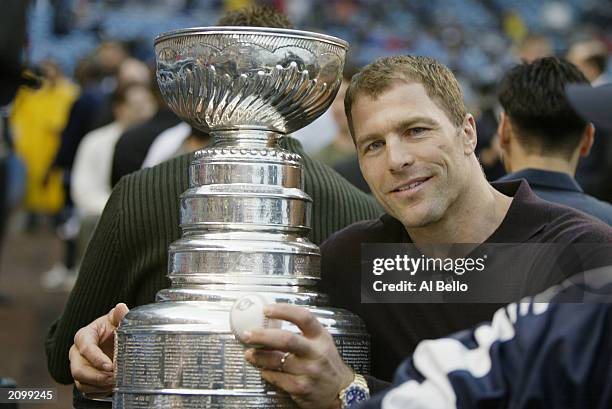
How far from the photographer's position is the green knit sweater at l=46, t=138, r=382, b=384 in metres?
2.88

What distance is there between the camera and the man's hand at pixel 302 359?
6.49ft

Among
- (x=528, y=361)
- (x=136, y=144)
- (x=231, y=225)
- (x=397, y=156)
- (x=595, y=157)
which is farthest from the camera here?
(x=136, y=144)

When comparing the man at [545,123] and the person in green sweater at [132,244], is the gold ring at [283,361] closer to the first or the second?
the person in green sweater at [132,244]

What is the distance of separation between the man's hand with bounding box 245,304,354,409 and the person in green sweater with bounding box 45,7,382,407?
0.85 meters

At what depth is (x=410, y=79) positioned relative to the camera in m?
2.37

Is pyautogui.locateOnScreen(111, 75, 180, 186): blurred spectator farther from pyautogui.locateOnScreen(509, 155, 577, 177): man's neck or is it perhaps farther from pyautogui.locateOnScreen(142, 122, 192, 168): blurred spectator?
pyautogui.locateOnScreen(509, 155, 577, 177): man's neck

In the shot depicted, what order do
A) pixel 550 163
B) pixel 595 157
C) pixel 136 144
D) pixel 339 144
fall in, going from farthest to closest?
pixel 339 144 < pixel 136 144 < pixel 595 157 < pixel 550 163

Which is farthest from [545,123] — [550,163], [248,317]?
[248,317]

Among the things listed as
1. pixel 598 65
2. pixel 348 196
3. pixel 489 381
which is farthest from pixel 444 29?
pixel 489 381

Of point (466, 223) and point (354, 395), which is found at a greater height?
point (466, 223)

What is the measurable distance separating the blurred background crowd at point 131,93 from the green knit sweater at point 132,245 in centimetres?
37

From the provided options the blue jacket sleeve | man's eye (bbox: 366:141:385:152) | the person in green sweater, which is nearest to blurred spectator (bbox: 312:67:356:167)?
the person in green sweater

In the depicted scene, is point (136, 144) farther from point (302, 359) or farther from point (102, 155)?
point (302, 359)

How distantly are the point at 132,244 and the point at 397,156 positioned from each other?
0.84m
